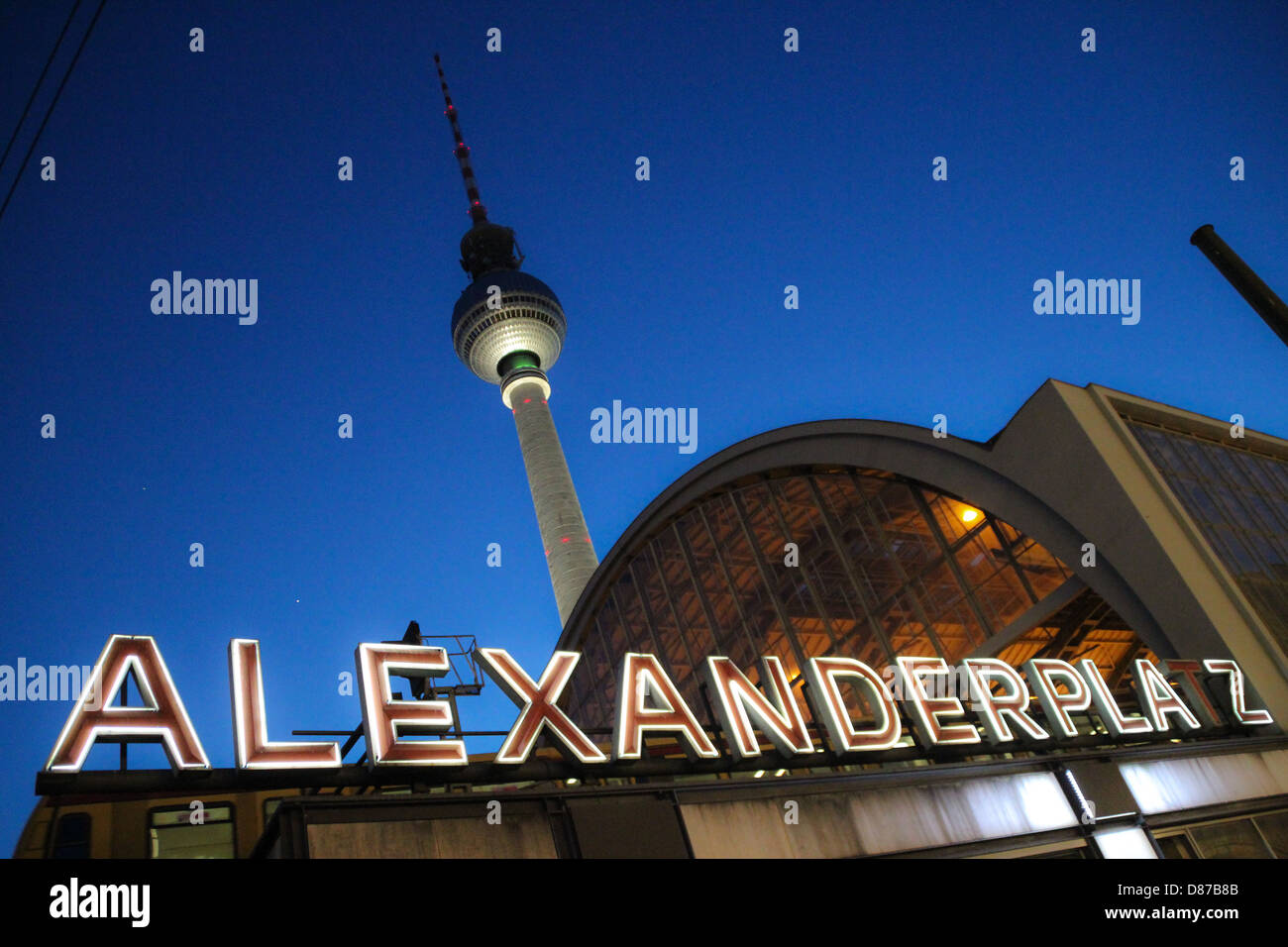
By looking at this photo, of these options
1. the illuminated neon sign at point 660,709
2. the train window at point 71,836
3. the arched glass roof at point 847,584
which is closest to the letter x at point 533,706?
the illuminated neon sign at point 660,709

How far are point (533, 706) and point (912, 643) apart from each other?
17607 millimetres

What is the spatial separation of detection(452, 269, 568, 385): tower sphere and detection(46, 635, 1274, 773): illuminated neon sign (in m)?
72.4

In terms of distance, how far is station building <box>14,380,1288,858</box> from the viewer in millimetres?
11383

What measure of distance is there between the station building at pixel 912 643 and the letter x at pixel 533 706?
0.99 ft

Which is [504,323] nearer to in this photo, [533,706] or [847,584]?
[847,584]

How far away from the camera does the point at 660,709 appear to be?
47.5 feet

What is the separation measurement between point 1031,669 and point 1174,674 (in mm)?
4220

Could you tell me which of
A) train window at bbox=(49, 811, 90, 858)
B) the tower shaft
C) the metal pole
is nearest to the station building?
train window at bbox=(49, 811, 90, 858)

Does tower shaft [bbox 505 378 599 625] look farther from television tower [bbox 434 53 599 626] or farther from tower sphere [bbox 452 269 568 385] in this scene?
tower sphere [bbox 452 269 568 385]

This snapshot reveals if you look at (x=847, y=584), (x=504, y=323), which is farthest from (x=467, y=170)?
(x=847, y=584)

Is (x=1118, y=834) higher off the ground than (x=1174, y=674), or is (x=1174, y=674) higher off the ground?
(x=1174, y=674)
